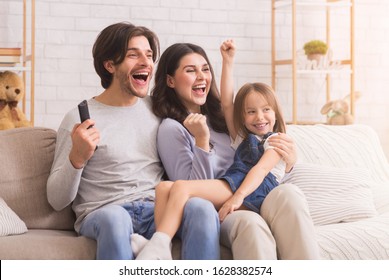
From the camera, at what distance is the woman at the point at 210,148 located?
2.03 meters

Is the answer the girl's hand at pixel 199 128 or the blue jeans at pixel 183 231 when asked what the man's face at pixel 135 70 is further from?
the blue jeans at pixel 183 231

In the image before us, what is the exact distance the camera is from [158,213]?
2.14 m

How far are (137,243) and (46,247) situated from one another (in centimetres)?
27

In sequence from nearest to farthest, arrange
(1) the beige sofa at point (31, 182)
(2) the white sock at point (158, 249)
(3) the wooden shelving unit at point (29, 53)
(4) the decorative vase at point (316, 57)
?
(2) the white sock at point (158, 249) < (1) the beige sofa at point (31, 182) < (3) the wooden shelving unit at point (29, 53) < (4) the decorative vase at point (316, 57)

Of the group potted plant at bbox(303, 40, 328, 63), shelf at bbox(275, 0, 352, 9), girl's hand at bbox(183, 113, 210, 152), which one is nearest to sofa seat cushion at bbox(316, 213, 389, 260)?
girl's hand at bbox(183, 113, 210, 152)

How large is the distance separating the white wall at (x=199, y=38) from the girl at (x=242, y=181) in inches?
75.2

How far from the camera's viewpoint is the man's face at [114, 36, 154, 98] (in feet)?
7.91

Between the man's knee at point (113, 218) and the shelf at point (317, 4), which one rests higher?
the shelf at point (317, 4)

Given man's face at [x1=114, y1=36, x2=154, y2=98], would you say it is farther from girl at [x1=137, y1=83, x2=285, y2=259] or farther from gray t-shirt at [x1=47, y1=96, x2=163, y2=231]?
girl at [x1=137, y1=83, x2=285, y2=259]

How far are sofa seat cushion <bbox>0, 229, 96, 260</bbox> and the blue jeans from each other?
1.9 inches

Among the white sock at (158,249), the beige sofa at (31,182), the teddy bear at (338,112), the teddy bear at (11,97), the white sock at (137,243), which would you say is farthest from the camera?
the teddy bear at (338,112)

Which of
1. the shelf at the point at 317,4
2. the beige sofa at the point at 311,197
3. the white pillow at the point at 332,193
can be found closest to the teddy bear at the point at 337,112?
the shelf at the point at 317,4

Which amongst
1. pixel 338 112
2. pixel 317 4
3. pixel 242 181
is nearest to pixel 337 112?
pixel 338 112

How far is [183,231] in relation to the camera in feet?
6.82
